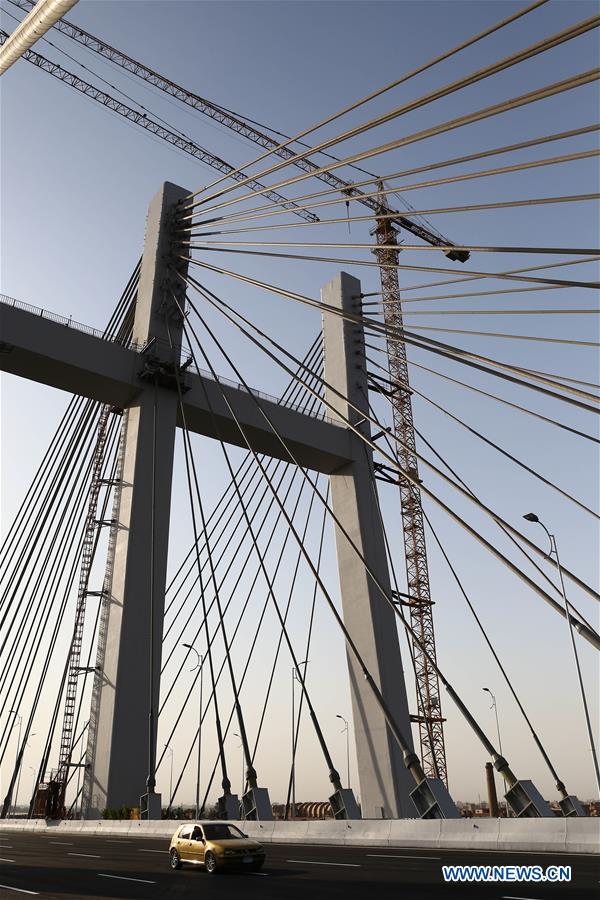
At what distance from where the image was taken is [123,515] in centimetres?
2445

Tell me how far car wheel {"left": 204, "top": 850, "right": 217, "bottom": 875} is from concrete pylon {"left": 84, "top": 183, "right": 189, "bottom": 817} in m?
8.43

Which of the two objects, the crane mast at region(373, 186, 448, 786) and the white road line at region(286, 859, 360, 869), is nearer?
the white road line at region(286, 859, 360, 869)

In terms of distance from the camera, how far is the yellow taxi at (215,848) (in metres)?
13.5

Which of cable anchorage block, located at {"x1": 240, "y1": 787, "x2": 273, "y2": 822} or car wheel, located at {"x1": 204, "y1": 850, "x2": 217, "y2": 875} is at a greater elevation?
cable anchorage block, located at {"x1": 240, "y1": 787, "x2": 273, "y2": 822}

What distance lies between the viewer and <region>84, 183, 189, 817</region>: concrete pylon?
72.3 ft

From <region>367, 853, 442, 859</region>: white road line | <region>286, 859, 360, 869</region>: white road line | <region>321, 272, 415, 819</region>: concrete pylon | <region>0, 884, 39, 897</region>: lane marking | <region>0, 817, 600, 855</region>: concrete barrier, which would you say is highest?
<region>321, 272, 415, 819</region>: concrete pylon

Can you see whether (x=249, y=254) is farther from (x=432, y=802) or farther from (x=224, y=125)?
(x=224, y=125)

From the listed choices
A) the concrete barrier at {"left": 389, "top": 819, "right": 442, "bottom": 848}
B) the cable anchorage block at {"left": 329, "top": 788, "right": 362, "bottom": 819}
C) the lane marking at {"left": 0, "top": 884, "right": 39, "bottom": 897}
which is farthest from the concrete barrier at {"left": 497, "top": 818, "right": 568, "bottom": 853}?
the lane marking at {"left": 0, "top": 884, "right": 39, "bottom": 897}

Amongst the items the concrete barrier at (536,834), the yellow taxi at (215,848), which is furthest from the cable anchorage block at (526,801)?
the yellow taxi at (215,848)

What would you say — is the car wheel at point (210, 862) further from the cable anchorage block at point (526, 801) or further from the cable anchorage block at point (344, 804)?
the cable anchorage block at point (526, 801)

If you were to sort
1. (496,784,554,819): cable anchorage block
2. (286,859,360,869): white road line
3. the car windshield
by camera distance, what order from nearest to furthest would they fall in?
(286,859,360,869): white road line, the car windshield, (496,784,554,819): cable anchorage block

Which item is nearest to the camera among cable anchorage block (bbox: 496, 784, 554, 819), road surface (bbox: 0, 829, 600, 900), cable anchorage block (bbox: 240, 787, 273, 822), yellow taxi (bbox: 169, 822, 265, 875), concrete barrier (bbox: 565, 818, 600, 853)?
road surface (bbox: 0, 829, 600, 900)

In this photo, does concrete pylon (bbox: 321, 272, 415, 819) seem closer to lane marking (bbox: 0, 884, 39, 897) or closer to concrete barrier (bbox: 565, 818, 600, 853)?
concrete barrier (bbox: 565, 818, 600, 853)

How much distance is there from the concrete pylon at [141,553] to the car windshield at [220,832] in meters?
7.56
